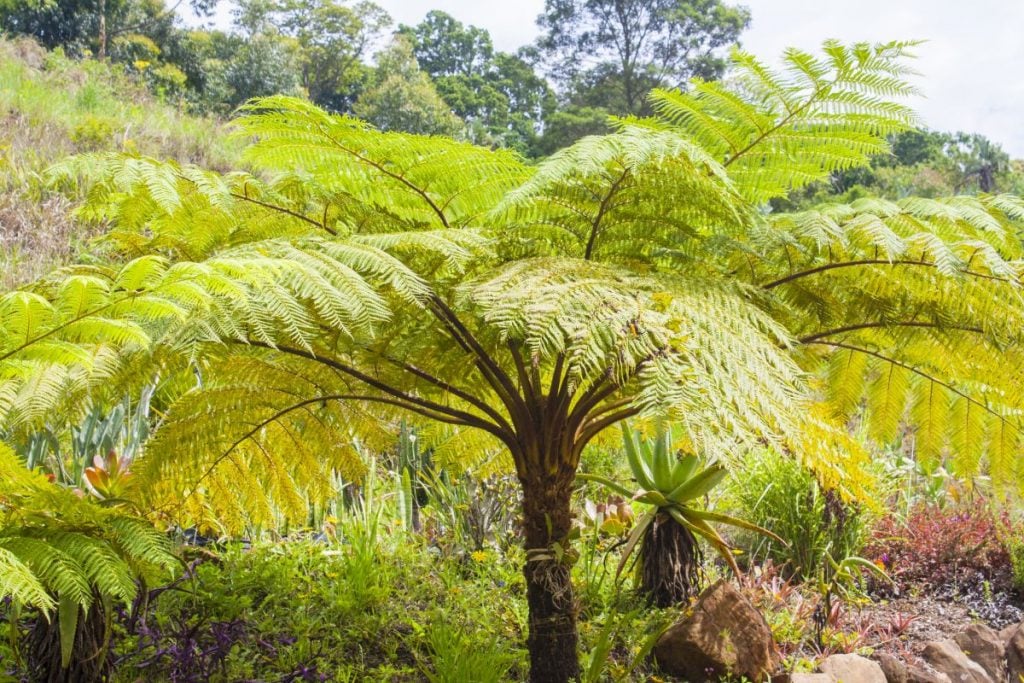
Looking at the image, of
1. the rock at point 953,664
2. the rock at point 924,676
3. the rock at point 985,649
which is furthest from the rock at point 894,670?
the rock at point 985,649

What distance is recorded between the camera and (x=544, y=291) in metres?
1.49

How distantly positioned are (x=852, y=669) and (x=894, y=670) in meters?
0.22

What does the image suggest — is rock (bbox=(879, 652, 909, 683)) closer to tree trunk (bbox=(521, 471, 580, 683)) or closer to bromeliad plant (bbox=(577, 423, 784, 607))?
bromeliad plant (bbox=(577, 423, 784, 607))

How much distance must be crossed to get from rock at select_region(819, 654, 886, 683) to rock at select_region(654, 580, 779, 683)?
20 cm

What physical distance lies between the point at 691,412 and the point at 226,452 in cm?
137

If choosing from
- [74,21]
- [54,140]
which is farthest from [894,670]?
[74,21]

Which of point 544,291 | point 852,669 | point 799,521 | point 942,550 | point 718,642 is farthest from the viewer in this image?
point 942,550

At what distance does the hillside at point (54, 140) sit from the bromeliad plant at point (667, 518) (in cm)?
263

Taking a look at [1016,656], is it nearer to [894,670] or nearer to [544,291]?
[894,670]

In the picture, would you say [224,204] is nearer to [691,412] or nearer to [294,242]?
[294,242]

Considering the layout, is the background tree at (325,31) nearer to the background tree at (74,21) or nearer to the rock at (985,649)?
the background tree at (74,21)

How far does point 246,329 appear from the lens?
177 cm

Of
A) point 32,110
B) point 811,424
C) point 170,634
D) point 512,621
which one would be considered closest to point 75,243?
point 32,110

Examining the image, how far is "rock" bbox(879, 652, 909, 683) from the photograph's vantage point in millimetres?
2887
